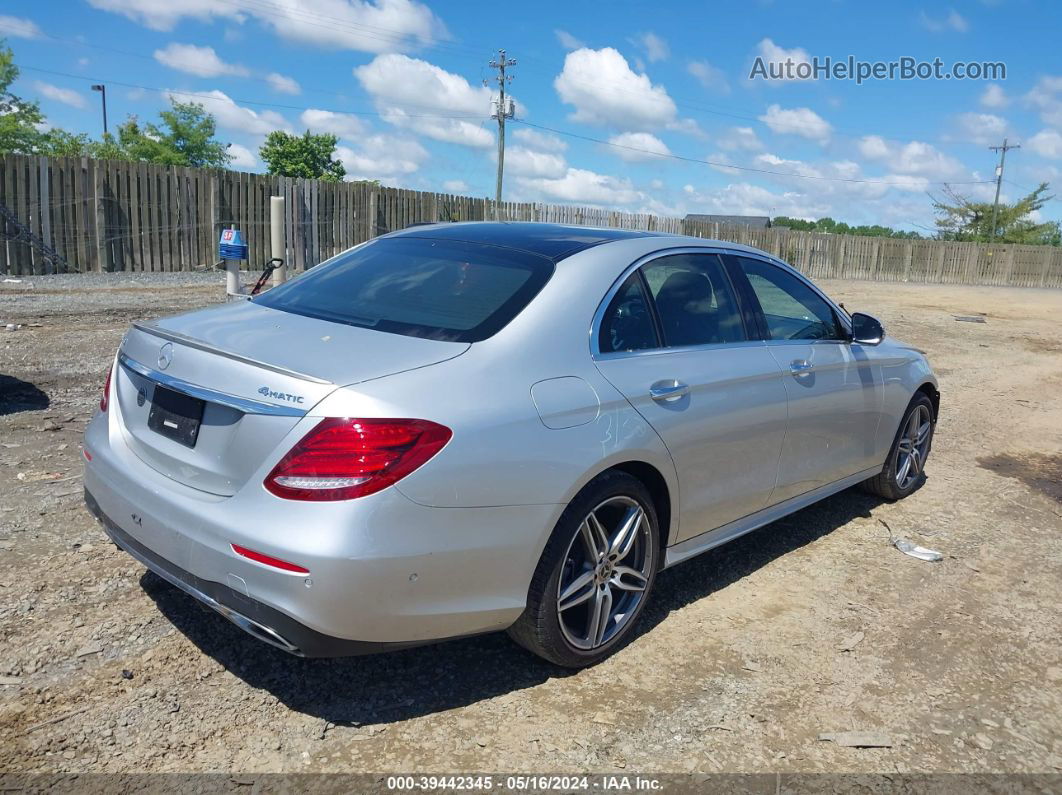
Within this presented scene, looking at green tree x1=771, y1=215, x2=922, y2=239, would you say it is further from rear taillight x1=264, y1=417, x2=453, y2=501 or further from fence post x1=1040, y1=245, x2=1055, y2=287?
rear taillight x1=264, y1=417, x2=453, y2=501

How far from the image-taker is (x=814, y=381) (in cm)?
446

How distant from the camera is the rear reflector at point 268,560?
253cm

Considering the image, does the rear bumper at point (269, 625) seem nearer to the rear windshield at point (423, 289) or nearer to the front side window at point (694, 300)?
the rear windshield at point (423, 289)

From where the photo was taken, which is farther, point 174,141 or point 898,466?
point 174,141

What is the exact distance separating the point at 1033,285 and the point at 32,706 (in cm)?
5002

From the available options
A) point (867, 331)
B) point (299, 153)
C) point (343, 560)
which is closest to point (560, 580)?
point (343, 560)

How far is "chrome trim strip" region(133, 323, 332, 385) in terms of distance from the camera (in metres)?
2.66

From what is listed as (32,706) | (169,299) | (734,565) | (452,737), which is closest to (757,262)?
(734,565)

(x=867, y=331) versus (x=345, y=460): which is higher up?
(x=867, y=331)

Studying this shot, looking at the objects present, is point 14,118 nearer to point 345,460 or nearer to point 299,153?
point 299,153

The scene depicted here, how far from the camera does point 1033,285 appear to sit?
1737 inches

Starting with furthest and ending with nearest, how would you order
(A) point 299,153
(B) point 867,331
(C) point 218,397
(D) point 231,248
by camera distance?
(A) point 299,153, (D) point 231,248, (B) point 867,331, (C) point 218,397

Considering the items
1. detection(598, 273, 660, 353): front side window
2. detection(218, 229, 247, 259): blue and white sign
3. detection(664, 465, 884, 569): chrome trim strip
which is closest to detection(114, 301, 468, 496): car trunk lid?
detection(598, 273, 660, 353): front side window

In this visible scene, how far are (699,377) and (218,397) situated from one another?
1960 millimetres
